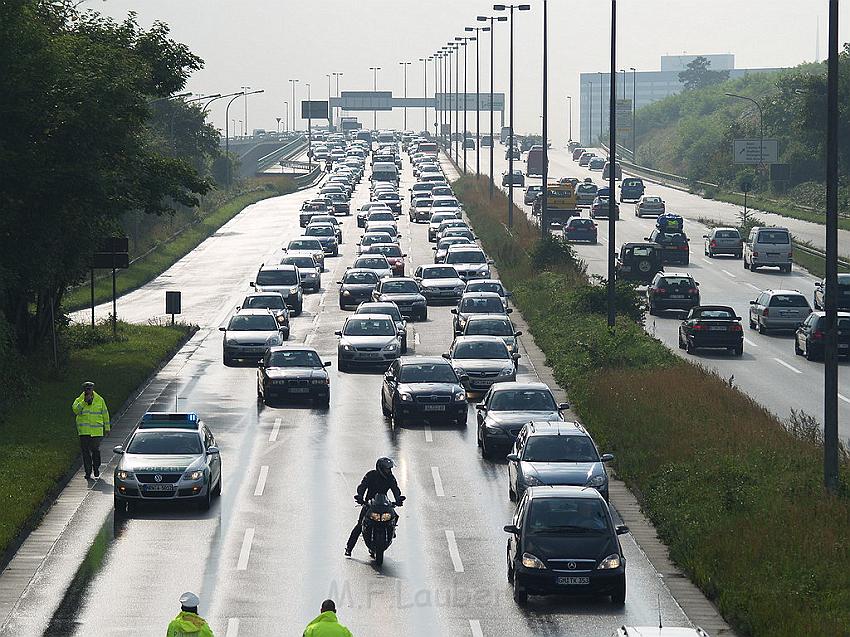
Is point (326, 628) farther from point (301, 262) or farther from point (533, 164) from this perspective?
point (533, 164)

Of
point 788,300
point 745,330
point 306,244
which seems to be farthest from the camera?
point 306,244

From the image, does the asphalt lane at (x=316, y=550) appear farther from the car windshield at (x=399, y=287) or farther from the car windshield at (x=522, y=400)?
the car windshield at (x=399, y=287)

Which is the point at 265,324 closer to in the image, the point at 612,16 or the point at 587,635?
the point at 612,16

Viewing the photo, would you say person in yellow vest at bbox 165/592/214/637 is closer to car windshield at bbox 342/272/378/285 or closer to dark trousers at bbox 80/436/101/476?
dark trousers at bbox 80/436/101/476

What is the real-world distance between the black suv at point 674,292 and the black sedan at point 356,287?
1037 centimetres

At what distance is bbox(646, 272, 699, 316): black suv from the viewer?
58.7 meters

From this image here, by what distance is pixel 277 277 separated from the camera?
61.8 metres


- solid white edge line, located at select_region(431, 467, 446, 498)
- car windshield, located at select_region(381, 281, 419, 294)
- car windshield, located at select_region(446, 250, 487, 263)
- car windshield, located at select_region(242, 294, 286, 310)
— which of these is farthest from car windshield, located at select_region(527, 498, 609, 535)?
car windshield, located at select_region(446, 250, 487, 263)

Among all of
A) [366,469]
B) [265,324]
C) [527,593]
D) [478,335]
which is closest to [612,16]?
[478,335]

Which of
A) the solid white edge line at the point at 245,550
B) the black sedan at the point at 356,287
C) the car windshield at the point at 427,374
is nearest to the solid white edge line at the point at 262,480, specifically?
the solid white edge line at the point at 245,550

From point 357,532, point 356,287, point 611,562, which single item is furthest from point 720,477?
point 356,287

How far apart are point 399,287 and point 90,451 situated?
97.3 ft

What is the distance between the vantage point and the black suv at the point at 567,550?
20.0 m

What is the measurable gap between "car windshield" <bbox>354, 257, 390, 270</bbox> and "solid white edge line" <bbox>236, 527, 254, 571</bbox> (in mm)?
Answer: 42338
